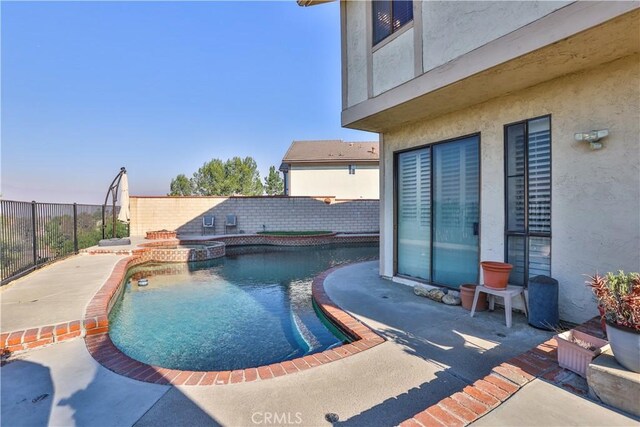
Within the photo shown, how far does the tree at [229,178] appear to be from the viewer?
3841 centimetres

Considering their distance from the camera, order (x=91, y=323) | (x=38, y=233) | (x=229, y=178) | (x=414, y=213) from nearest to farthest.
A: 1. (x=91, y=323)
2. (x=414, y=213)
3. (x=38, y=233)
4. (x=229, y=178)

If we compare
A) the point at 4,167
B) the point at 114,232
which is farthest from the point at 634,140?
the point at 114,232

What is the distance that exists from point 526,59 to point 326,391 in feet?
13.1

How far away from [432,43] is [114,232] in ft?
46.1

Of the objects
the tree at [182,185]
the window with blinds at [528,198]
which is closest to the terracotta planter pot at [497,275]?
the window with blinds at [528,198]

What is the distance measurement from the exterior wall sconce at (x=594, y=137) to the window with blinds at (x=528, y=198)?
0.41 metres

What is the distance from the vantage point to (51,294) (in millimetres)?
4934

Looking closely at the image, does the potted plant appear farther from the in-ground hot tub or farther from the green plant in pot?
the in-ground hot tub

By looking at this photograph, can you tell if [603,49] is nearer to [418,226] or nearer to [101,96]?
[418,226]

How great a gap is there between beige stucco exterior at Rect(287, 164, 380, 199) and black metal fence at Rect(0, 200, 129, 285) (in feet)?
46.4

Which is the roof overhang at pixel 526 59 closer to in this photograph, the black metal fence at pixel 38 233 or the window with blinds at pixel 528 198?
the window with blinds at pixel 528 198

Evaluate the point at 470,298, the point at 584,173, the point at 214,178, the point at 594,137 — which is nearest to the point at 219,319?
the point at 470,298

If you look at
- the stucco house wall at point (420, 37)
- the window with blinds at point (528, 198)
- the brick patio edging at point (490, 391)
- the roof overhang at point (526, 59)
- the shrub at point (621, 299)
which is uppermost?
the stucco house wall at point (420, 37)

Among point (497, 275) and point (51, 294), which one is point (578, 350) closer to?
point (497, 275)
